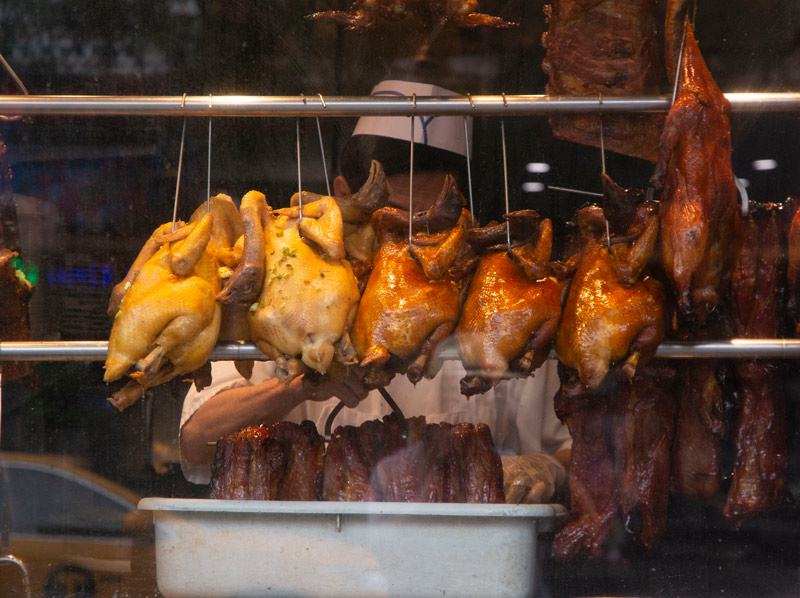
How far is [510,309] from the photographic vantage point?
2146 mm

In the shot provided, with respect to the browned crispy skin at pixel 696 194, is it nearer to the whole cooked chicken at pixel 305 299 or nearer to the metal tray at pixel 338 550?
the metal tray at pixel 338 550

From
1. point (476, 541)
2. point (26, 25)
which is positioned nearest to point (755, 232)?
point (476, 541)

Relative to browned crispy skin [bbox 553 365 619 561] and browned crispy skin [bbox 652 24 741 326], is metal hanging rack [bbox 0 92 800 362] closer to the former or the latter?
browned crispy skin [bbox 652 24 741 326]

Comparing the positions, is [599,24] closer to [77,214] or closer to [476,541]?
[476,541]

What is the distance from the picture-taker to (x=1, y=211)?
9.24 ft

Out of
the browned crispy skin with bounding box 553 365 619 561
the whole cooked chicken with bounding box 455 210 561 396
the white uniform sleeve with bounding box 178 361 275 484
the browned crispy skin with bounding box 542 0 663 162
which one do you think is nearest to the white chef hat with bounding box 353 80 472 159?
the browned crispy skin with bounding box 542 0 663 162

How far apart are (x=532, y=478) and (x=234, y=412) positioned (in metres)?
1.14

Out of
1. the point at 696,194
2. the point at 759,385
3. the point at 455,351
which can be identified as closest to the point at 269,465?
the point at 455,351

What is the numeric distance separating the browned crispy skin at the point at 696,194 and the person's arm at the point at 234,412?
1354mm

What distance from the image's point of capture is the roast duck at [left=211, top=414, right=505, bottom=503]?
2.30 m

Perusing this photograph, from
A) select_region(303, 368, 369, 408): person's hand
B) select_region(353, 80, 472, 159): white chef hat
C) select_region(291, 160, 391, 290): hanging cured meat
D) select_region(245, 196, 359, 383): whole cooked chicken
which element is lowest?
select_region(303, 368, 369, 408): person's hand

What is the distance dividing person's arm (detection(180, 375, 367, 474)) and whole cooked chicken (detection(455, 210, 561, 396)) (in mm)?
818

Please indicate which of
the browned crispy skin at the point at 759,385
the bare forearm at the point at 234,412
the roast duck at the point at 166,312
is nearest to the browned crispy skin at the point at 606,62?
the browned crispy skin at the point at 759,385

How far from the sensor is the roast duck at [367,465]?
2299 mm
